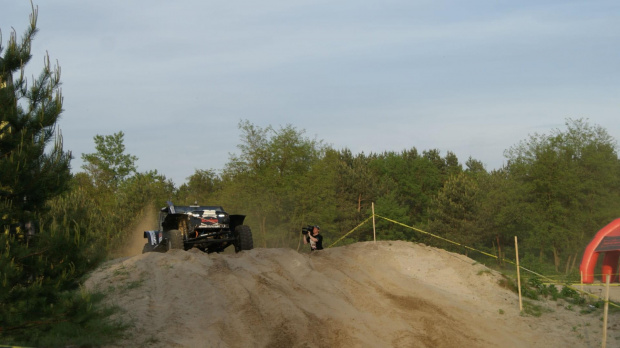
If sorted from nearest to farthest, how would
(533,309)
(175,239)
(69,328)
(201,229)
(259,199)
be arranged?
(69,328) → (533,309) → (175,239) → (201,229) → (259,199)

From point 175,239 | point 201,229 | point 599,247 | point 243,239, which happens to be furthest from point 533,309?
point 175,239

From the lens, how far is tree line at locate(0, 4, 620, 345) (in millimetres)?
9812

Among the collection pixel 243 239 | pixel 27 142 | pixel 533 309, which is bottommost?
pixel 533 309

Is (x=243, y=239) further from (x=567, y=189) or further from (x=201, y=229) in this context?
(x=567, y=189)

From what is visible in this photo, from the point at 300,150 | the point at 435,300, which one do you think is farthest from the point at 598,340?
the point at 300,150

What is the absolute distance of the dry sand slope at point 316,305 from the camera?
37.9ft

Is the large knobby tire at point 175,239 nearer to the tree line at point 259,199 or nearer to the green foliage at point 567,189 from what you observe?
the tree line at point 259,199

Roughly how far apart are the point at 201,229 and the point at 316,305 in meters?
6.52

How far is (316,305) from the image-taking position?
13.4m

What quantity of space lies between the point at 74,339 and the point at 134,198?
37.0 meters

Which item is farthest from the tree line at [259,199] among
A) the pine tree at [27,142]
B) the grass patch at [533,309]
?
the grass patch at [533,309]

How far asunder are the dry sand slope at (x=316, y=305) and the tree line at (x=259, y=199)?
136cm

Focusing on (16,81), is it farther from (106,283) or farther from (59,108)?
(106,283)

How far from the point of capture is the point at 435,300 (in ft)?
49.1
